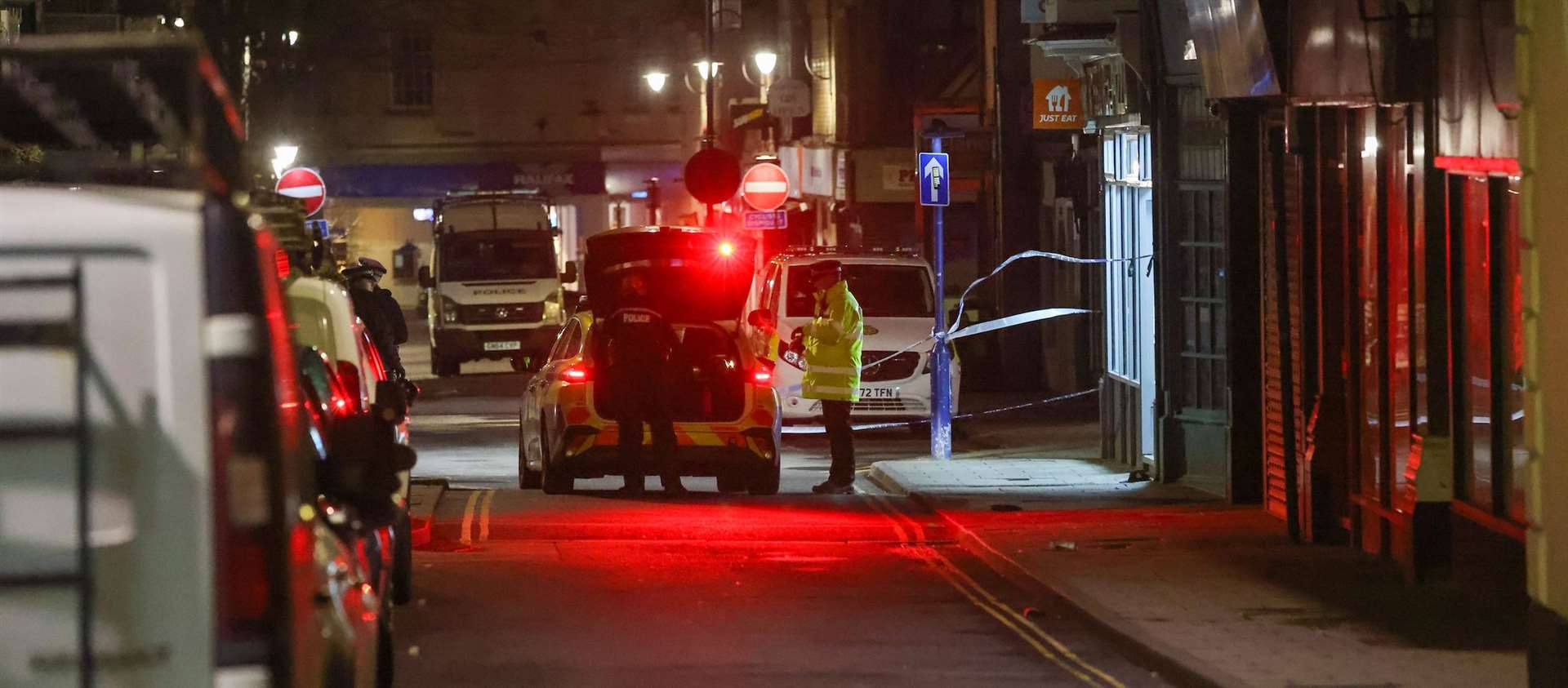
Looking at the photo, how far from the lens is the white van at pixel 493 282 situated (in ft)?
116

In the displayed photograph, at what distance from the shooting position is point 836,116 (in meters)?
38.0

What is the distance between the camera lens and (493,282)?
36344 millimetres

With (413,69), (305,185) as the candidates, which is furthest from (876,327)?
(413,69)

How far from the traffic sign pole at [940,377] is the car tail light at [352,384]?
990cm

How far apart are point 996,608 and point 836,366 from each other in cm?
Result: 592

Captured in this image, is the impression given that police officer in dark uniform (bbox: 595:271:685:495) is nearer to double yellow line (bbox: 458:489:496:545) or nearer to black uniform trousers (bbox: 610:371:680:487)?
black uniform trousers (bbox: 610:371:680:487)

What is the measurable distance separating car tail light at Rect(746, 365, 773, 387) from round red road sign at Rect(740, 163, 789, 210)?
46.8 feet

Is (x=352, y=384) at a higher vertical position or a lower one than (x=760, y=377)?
higher

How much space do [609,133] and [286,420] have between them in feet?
187

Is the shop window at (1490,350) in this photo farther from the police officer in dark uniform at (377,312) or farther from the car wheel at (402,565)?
the police officer in dark uniform at (377,312)

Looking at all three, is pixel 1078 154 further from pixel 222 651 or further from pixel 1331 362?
pixel 222 651

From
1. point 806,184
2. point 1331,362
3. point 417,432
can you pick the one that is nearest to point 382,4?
point 806,184

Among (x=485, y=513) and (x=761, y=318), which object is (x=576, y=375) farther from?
(x=761, y=318)

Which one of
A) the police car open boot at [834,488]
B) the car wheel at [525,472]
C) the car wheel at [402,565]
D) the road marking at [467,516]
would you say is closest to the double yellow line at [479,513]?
the road marking at [467,516]
